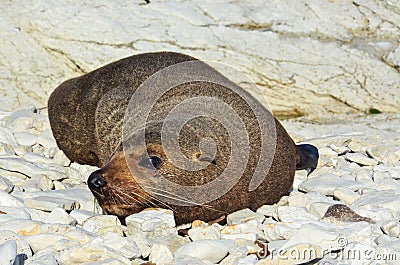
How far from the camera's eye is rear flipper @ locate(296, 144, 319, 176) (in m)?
5.98

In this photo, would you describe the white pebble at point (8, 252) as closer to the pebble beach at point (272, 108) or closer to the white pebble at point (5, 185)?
the pebble beach at point (272, 108)

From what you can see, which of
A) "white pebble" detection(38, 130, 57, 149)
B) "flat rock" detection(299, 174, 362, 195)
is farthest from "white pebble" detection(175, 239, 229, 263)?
"white pebble" detection(38, 130, 57, 149)

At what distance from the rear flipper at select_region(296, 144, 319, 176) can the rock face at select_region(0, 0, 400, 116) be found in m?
2.01

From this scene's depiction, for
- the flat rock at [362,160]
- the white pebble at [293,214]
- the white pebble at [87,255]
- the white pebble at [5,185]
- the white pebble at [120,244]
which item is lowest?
the flat rock at [362,160]

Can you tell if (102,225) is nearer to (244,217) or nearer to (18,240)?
(18,240)

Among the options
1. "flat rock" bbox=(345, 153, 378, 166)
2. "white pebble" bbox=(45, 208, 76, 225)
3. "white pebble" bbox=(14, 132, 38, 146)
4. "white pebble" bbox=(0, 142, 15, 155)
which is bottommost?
"white pebble" bbox=(14, 132, 38, 146)

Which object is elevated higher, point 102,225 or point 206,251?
point 206,251

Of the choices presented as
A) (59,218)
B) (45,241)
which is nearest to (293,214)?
(59,218)

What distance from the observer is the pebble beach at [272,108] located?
13.9 feet

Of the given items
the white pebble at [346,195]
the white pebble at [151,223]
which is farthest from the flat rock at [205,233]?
the white pebble at [346,195]

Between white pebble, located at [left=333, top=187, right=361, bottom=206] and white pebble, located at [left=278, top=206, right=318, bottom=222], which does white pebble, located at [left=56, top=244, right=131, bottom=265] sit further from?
white pebble, located at [left=333, top=187, right=361, bottom=206]

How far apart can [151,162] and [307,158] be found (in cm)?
164

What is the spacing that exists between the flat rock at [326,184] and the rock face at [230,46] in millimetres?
2488

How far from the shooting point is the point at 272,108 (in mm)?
8227
